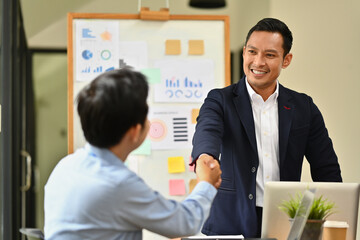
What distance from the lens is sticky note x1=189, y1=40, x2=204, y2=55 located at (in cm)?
362

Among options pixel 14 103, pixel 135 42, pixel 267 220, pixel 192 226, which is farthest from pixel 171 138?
pixel 192 226

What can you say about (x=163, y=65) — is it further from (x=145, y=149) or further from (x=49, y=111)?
(x=49, y=111)

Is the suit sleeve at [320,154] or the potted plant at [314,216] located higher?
the suit sleeve at [320,154]

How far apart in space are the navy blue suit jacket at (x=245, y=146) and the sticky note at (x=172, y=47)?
1195 millimetres

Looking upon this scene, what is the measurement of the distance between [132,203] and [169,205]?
0.11 metres

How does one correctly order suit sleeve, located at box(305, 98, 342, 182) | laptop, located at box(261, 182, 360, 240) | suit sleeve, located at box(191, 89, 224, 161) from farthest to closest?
suit sleeve, located at box(305, 98, 342, 182) < suit sleeve, located at box(191, 89, 224, 161) < laptop, located at box(261, 182, 360, 240)

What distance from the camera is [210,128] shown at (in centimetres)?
227

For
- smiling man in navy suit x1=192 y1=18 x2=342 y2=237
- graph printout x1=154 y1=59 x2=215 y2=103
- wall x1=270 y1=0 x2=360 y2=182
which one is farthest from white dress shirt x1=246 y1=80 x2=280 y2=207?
wall x1=270 y1=0 x2=360 y2=182

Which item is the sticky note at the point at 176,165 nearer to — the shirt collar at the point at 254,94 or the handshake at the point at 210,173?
the shirt collar at the point at 254,94

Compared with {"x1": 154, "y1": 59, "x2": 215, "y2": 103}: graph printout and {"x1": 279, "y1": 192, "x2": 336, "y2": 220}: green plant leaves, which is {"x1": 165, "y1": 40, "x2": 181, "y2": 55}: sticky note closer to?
{"x1": 154, "y1": 59, "x2": 215, "y2": 103}: graph printout

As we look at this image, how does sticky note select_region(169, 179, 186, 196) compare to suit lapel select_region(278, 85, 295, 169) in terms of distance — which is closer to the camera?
suit lapel select_region(278, 85, 295, 169)

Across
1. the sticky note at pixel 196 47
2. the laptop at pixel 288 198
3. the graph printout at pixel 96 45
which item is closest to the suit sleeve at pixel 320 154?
the laptop at pixel 288 198

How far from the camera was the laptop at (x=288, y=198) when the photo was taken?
1829 mm

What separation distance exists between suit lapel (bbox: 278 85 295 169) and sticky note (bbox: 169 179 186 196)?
4.22 feet
